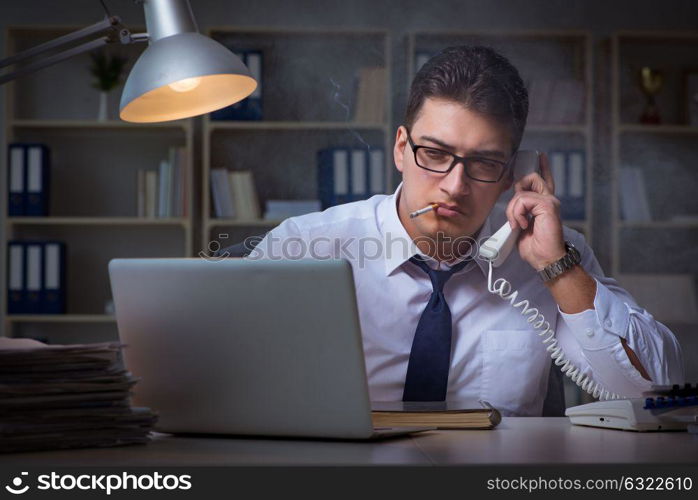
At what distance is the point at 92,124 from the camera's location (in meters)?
3.42

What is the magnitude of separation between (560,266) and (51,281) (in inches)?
94.6

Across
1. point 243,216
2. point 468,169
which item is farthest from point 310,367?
point 243,216

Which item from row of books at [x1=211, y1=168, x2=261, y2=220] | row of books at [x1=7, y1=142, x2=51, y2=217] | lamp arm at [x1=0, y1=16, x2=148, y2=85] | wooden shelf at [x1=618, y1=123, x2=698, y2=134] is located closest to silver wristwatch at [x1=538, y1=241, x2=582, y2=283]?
lamp arm at [x1=0, y1=16, x2=148, y2=85]

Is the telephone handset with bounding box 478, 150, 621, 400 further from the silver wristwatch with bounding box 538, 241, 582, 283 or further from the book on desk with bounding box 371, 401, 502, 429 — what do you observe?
the book on desk with bounding box 371, 401, 502, 429

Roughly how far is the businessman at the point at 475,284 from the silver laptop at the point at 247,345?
683 mm

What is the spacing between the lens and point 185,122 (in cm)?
344

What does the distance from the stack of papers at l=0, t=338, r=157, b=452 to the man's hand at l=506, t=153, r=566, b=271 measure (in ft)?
2.91

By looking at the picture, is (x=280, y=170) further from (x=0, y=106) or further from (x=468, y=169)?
(x=468, y=169)

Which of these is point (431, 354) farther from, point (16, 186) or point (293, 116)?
point (16, 186)

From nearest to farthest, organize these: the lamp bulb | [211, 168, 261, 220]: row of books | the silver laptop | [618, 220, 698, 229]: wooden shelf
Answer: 1. the silver laptop
2. the lamp bulb
3. [211, 168, 261, 220]: row of books
4. [618, 220, 698, 229]: wooden shelf

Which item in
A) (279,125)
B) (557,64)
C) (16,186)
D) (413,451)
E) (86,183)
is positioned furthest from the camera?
(86,183)

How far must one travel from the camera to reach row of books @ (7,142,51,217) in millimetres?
3434

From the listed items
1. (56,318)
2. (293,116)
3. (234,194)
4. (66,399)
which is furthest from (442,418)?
(56,318)

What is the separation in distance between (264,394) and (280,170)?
2285 millimetres
